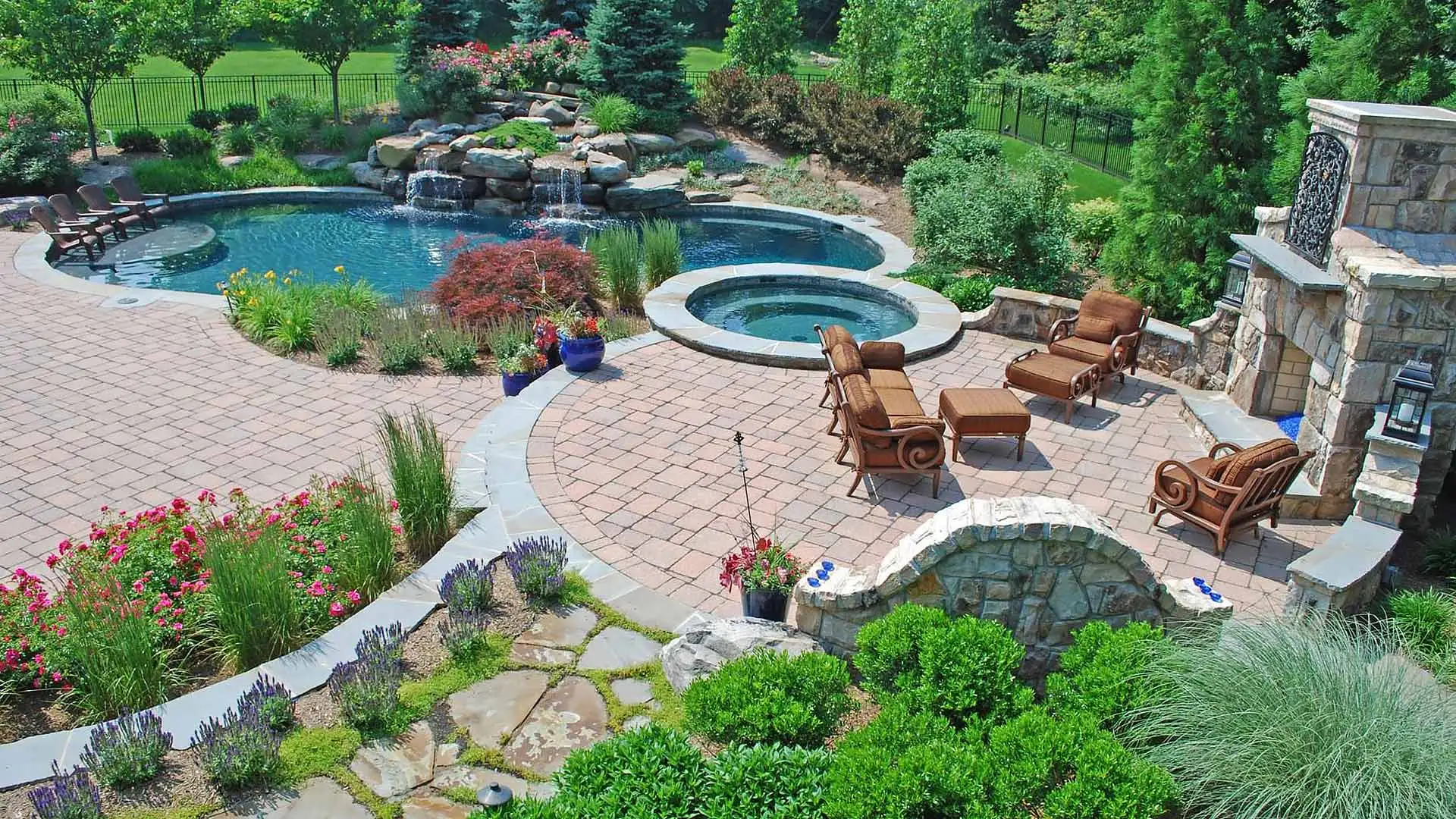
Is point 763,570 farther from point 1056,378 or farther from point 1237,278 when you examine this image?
point 1237,278

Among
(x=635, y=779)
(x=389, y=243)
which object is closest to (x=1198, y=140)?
(x=635, y=779)

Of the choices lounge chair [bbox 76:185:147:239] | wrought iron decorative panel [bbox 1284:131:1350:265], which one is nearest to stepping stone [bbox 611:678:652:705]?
wrought iron decorative panel [bbox 1284:131:1350:265]

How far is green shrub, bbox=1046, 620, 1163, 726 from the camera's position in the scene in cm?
516

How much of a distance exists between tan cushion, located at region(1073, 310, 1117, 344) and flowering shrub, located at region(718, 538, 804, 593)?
5186 millimetres

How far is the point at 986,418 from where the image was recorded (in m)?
8.56

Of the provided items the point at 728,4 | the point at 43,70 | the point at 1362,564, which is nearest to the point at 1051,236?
the point at 1362,564

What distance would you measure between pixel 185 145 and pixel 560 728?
2049cm

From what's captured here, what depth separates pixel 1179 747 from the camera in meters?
4.73

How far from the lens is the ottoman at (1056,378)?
30.9ft

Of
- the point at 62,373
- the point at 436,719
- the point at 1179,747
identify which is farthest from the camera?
the point at 62,373

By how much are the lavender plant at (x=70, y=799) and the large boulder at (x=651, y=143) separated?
1871cm

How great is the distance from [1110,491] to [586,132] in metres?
15.9

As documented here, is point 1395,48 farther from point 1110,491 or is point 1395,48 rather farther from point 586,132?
point 586,132

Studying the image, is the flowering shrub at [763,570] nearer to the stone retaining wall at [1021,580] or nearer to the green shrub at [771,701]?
the stone retaining wall at [1021,580]
